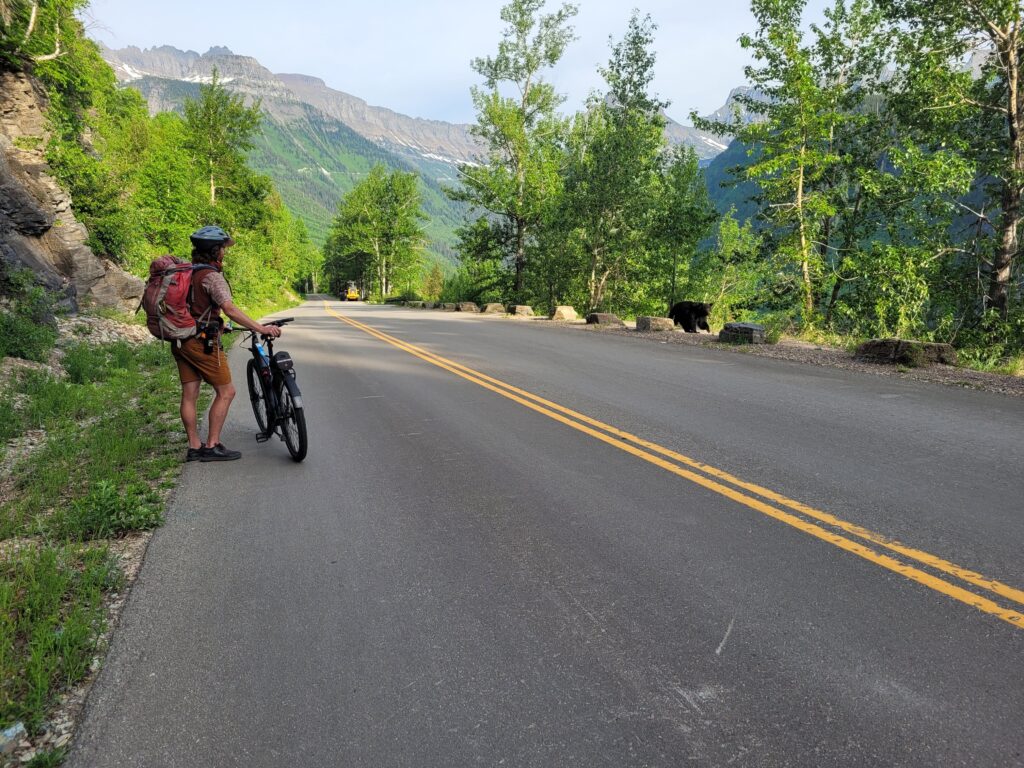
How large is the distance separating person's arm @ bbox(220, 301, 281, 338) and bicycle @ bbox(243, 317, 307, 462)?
0.32 feet

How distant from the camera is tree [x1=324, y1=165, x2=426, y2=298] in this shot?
204 feet

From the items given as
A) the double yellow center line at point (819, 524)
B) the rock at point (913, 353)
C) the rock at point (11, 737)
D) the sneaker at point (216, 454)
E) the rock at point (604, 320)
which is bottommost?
the rock at point (11, 737)

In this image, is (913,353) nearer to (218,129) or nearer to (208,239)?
(208,239)

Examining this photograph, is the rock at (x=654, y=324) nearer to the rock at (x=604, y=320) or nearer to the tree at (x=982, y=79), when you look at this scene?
the rock at (x=604, y=320)

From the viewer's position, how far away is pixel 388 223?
6344 cm

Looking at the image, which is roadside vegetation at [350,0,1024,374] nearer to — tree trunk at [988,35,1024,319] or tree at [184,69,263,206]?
tree trunk at [988,35,1024,319]

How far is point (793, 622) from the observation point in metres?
2.71

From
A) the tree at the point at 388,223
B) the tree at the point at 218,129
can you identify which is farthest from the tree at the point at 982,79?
the tree at the point at 388,223

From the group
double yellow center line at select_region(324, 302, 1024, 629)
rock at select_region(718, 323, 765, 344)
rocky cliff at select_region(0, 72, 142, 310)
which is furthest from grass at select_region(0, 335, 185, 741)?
rock at select_region(718, 323, 765, 344)

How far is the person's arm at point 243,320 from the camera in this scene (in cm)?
510

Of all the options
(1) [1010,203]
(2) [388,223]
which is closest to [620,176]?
(1) [1010,203]

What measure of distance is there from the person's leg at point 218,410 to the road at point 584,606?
1.29 feet

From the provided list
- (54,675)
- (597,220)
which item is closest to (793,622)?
(54,675)

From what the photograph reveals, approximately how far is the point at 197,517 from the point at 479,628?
257 centimetres
